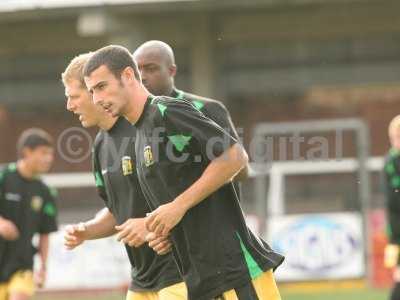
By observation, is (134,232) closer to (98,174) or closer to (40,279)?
(98,174)

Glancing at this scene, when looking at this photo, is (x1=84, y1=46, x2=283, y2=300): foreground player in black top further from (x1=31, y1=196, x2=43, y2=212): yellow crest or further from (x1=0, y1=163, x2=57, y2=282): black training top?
(x1=31, y1=196, x2=43, y2=212): yellow crest

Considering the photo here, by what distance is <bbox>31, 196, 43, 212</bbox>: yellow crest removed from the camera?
9390mm

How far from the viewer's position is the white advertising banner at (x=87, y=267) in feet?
51.3

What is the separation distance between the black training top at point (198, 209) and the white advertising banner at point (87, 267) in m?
10.7

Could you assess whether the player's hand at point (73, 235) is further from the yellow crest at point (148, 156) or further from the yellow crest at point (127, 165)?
the yellow crest at point (148, 156)

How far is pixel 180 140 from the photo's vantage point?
4910mm

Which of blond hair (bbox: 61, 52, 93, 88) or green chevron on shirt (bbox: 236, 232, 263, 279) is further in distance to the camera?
blond hair (bbox: 61, 52, 93, 88)

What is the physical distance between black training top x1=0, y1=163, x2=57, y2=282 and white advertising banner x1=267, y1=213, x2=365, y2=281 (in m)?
6.53

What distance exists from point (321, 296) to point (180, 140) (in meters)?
9.73

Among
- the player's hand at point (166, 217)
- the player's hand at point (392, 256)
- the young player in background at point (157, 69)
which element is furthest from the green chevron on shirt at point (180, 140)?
the player's hand at point (392, 256)

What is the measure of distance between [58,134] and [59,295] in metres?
5.36

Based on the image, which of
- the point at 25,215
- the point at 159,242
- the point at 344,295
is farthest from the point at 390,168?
the point at 159,242

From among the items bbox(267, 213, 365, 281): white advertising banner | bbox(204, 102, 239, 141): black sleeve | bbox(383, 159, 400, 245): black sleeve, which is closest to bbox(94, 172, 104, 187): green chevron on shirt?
bbox(204, 102, 239, 141): black sleeve

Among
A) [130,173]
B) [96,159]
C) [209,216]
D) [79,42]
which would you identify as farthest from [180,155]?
[79,42]
